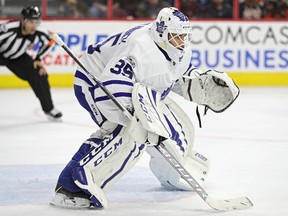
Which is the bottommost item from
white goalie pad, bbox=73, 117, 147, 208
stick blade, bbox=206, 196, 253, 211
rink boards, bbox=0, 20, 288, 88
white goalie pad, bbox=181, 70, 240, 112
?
rink boards, bbox=0, 20, 288, 88

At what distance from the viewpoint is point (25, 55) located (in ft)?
23.0

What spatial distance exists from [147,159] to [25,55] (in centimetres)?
249

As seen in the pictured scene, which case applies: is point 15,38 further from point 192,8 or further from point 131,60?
point 131,60

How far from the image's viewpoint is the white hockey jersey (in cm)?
352

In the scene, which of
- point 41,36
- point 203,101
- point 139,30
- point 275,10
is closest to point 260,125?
point 41,36

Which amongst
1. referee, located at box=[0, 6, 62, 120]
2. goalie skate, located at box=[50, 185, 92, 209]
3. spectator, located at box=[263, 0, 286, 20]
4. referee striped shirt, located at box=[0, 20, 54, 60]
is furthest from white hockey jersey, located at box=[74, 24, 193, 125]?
spectator, located at box=[263, 0, 286, 20]

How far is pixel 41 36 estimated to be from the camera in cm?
684

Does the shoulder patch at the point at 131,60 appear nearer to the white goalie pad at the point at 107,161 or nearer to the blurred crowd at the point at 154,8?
the white goalie pad at the point at 107,161

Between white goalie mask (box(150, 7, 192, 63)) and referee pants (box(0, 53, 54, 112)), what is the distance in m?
3.15

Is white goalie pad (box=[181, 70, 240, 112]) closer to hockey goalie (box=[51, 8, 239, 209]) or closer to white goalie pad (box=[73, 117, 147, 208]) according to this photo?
hockey goalie (box=[51, 8, 239, 209])

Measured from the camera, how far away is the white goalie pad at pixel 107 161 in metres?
3.59

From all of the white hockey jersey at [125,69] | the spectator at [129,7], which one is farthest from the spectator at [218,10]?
the white hockey jersey at [125,69]

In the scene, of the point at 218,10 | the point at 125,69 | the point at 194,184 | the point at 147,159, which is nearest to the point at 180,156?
the point at 194,184

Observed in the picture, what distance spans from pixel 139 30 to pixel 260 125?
279cm
